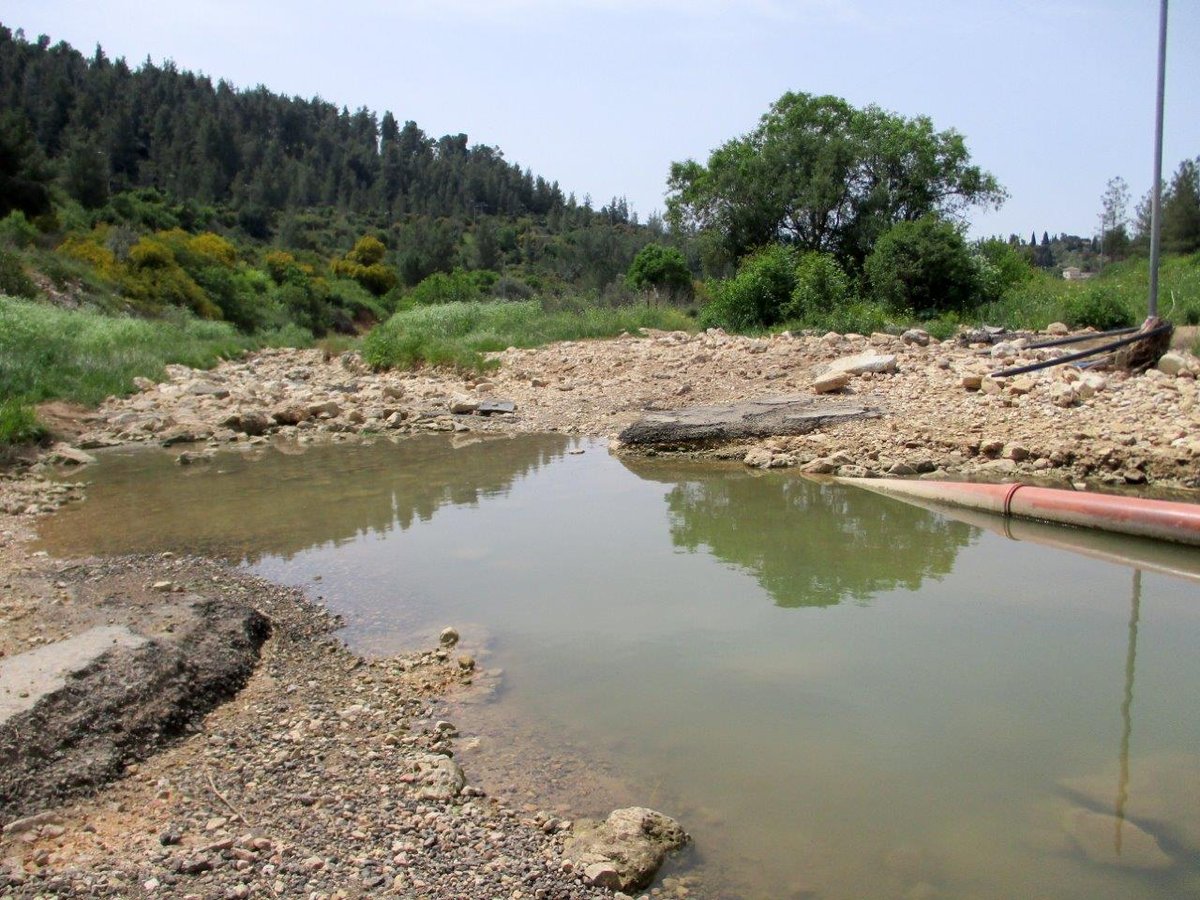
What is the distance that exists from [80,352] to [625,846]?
1545 centimetres

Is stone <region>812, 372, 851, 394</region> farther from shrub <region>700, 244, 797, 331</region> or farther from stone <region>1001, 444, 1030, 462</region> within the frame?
shrub <region>700, 244, 797, 331</region>

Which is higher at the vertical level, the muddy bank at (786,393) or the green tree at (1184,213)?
the green tree at (1184,213)

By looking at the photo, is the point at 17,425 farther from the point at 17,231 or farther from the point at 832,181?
the point at 17,231

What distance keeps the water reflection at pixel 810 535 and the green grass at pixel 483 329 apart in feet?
30.2

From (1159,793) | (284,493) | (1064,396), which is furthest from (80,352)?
(1159,793)

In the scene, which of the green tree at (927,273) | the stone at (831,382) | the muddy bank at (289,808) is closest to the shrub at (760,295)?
the green tree at (927,273)

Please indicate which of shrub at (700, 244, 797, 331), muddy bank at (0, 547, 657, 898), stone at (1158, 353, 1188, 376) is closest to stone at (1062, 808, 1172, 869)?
muddy bank at (0, 547, 657, 898)

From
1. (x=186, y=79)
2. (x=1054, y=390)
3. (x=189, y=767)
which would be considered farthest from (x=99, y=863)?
(x=186, y=79)

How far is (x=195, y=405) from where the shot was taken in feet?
44.2

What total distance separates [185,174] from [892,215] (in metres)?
49.2

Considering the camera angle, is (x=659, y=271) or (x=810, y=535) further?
(x=659, y=271)

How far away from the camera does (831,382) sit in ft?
36.7

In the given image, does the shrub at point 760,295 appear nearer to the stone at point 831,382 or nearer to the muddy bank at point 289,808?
the stone at point 831,382

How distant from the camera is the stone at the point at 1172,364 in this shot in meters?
10.4
